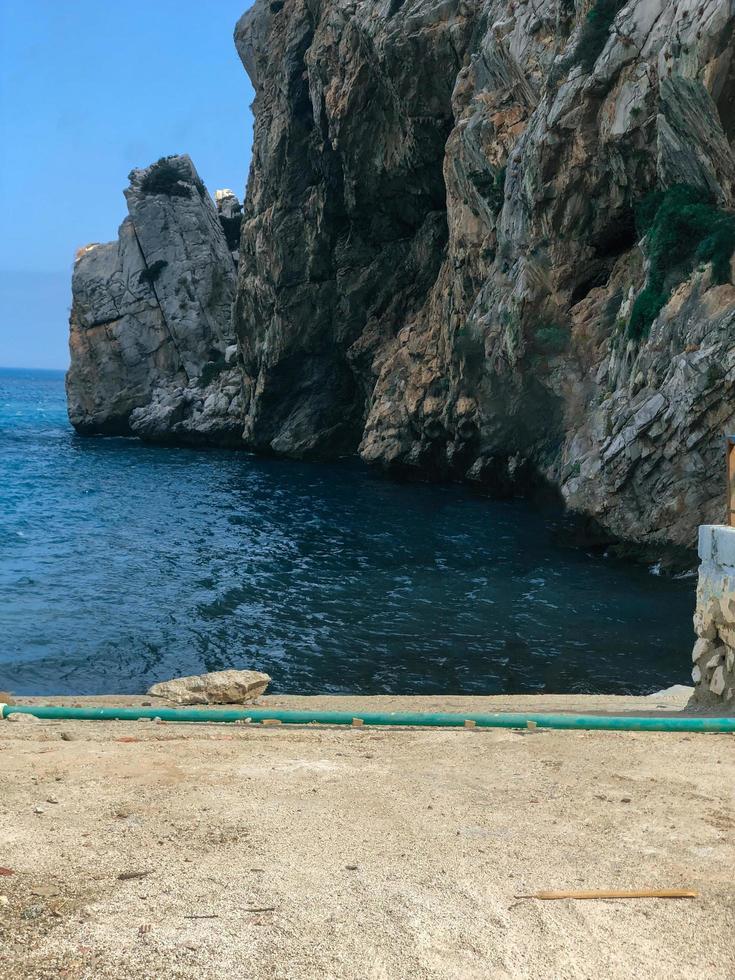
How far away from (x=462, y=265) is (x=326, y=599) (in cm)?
2319

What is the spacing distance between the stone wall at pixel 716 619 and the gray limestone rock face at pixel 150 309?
62.7 m

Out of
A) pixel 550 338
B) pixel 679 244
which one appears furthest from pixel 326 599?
pixel 550 338

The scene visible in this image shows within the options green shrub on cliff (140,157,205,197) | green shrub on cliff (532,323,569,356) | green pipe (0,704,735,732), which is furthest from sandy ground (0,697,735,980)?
green shrub on cliff (140,157,205,197)

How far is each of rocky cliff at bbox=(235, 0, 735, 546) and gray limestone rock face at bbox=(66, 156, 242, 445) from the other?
11.0m

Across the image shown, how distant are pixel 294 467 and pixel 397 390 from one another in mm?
8521

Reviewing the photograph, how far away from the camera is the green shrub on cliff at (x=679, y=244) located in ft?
79.3

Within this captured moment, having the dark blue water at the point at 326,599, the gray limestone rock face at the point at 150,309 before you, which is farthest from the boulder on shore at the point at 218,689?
the gray limestone rock face at the point at 150,309

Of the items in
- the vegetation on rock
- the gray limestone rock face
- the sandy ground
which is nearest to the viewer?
the sandy ground

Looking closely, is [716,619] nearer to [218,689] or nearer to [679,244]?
[218,689]

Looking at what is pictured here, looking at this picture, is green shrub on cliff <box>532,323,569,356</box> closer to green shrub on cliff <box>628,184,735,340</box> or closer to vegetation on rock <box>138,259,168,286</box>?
green shrub on cliff <box>628,184,735,340</box>

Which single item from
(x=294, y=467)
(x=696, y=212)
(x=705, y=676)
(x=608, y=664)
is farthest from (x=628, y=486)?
(x=294, y=467)

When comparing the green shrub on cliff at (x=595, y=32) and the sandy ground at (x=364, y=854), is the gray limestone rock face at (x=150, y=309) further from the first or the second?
the sandy ground at (x=364, y=854)

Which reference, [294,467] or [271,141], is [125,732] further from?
[271,141]

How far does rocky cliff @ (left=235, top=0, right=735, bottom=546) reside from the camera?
80.6ft
